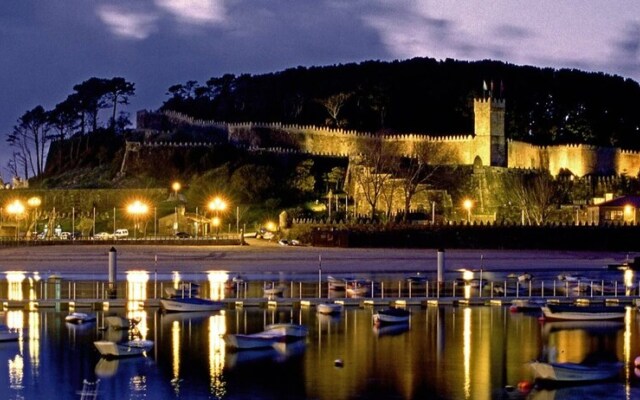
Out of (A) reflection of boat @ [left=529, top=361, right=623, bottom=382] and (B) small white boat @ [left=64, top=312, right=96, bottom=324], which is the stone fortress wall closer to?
(B) small white boat @ [left=64, top=312, right=96, bottom=324]

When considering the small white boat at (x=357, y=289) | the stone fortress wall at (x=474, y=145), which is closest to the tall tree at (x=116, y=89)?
Answer: the stone fortress wall at (x=474, y=145)

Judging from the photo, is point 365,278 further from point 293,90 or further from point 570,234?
point 293,90

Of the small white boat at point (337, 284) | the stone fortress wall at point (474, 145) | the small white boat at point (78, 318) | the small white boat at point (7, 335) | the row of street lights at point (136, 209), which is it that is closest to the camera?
the small white boat at point (7, 335)

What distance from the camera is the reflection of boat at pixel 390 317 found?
34844mm

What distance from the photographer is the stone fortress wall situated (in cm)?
10581

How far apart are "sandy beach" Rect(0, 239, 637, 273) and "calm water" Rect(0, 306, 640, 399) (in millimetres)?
16962

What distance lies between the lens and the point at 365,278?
48.9 metres

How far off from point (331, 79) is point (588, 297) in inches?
4787

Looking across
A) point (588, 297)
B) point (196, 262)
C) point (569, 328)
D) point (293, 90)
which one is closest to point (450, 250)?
point (196, 262)

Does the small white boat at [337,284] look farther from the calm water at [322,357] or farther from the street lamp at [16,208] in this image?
the street lamp at [16,208]

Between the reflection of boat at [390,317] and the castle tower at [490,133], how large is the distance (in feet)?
232

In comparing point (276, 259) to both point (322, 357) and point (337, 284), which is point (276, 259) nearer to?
point (337, 284)

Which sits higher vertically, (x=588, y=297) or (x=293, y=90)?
Answer: (x=293, y=90)

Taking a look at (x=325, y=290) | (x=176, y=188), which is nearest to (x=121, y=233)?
(x=176, y=188)
